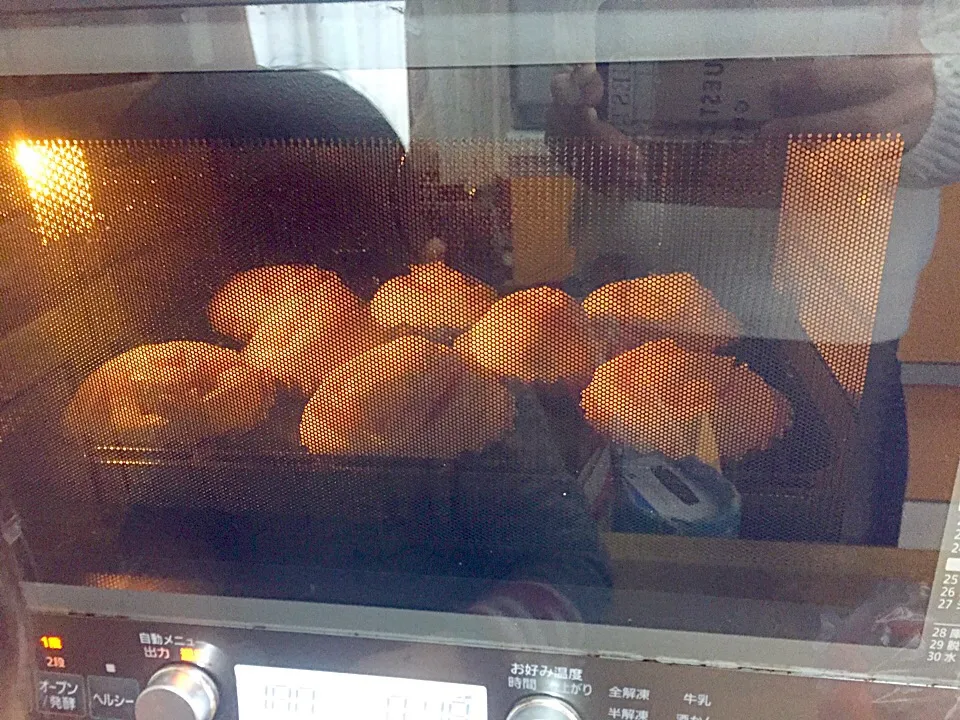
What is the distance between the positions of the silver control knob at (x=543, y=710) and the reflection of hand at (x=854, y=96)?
0.41 m

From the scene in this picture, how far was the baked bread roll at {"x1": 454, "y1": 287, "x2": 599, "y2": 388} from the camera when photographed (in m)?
0.52

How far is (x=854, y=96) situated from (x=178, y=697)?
0.60 metres

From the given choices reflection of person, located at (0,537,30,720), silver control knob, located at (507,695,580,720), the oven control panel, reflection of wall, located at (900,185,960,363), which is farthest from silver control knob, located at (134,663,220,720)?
reflection of wall, located at (900,185,960,363)

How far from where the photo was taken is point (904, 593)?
1.73ft

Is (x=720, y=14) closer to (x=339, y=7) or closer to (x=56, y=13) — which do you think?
(x=339, y=7)

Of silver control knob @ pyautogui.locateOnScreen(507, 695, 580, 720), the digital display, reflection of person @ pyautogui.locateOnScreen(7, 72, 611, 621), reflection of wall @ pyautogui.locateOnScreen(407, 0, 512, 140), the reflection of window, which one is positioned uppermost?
the reflection of window

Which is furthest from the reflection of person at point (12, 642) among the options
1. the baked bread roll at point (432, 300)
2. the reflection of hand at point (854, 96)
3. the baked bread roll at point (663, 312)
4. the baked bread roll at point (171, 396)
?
the reflection of hand at point (854, 96)

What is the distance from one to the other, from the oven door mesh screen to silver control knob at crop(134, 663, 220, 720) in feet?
0.42

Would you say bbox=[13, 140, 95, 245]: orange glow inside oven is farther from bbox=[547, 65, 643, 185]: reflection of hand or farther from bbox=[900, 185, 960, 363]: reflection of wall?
bbox=[900, 185, 960, 363]: reflection of wall

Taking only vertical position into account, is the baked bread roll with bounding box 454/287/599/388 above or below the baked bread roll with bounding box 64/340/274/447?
above

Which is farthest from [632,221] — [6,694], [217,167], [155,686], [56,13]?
[6,694]

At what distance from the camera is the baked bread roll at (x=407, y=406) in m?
0.55

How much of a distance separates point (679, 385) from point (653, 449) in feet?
0.17

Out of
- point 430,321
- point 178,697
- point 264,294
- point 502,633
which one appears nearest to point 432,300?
point 430,321
